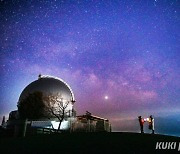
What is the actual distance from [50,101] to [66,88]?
642 centimetres

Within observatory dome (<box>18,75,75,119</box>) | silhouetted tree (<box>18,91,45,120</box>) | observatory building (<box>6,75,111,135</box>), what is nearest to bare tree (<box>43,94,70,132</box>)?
observatory building (<box>6,75,111,135</box>)

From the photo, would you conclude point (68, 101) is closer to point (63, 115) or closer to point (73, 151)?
point (63, 115)

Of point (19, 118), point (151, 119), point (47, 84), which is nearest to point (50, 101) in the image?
point (47, 84)

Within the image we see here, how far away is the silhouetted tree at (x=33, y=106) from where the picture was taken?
40.1 meters

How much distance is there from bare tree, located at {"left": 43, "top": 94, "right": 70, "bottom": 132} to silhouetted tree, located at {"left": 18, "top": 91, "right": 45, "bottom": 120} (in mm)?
1170

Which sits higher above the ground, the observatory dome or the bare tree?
the observatory dome

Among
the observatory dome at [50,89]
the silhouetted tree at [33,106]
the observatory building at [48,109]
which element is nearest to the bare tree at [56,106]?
the observatory building at [48,109]

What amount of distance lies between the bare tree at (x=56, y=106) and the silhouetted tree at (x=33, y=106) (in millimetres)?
1170

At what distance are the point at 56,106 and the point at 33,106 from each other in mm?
4587

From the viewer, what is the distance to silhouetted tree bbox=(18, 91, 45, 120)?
4006 centimetres

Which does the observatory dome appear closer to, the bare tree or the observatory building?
the observatory building

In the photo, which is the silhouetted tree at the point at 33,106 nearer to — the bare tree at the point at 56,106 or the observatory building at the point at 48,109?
the observatory building at the point at 48,109

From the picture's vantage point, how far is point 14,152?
1056 cm

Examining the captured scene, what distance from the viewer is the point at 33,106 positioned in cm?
4034
